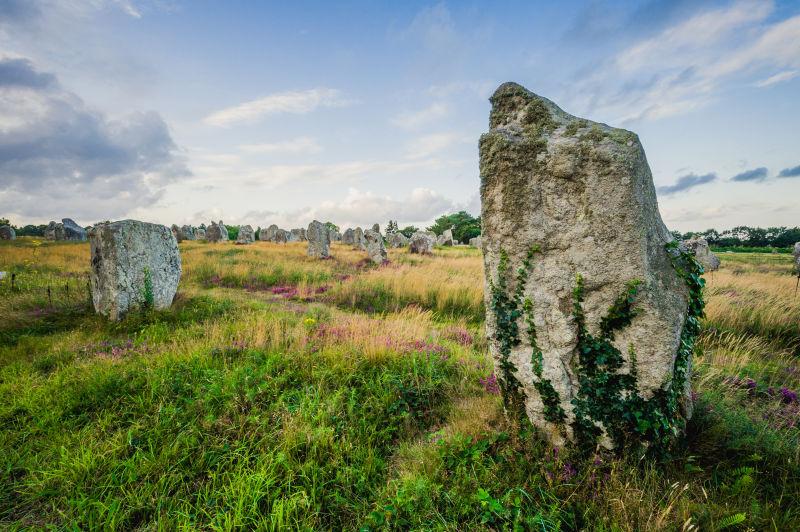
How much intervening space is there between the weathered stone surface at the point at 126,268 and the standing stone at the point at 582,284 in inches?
321

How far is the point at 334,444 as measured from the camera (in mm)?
3254

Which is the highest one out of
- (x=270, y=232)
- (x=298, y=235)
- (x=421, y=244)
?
(x=270, y=232)

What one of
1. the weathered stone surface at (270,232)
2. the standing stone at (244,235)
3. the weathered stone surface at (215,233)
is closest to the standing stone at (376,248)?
the standing stone at (244,235)

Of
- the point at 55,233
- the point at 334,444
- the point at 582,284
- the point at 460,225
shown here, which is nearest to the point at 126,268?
the point at 334,444

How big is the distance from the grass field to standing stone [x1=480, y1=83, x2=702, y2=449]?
0.40 m

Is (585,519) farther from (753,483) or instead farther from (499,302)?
(499,302)

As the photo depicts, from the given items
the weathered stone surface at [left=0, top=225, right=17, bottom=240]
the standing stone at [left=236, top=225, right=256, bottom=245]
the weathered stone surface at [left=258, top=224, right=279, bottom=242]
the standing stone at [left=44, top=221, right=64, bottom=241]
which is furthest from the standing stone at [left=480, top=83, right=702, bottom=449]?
the standing stone at [left=44, top=221, right=64, bottom=241]

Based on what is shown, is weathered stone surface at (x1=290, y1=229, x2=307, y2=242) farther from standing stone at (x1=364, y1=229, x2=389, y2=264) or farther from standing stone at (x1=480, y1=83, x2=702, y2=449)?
standing stone at (x1=480, y1=83, x2=702, y2=449)

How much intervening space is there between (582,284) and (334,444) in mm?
2724

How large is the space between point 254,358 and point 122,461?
2000 millimetres

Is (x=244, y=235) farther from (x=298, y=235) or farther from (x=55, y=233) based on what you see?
(x=55, y=233)

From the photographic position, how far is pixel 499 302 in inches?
128

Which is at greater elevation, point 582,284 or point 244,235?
point 244,235

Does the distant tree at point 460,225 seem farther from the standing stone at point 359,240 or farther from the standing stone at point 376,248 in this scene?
the standing stone at point 376,248
